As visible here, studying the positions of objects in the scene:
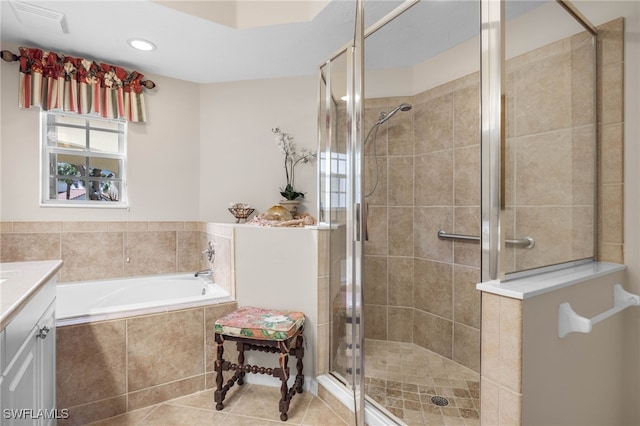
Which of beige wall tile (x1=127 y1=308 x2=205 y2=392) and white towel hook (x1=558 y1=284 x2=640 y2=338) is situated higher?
white towel hook (x1=558 y1=284 x2=640 y2=338)

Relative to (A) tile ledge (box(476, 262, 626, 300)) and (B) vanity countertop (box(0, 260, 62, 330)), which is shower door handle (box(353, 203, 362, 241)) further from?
(B) vanity countertop (box(0, 260, 62, 330))

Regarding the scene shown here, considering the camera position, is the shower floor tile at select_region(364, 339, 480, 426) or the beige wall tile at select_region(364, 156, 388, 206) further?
the beige wall tile at select_region(364, 156, 388, 206)

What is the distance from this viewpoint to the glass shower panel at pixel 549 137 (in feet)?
3.58

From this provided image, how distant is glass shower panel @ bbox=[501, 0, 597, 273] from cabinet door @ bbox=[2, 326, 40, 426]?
4.94ft

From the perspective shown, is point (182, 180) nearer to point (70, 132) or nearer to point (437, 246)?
point (70, 132)

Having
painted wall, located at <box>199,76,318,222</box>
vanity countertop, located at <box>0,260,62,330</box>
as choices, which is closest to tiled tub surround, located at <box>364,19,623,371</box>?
painted wall, located at <box>199,76,318,222</box>

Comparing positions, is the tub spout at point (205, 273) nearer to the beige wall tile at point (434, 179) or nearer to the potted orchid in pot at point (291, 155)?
the potted orchid in pot at point (291, 155)

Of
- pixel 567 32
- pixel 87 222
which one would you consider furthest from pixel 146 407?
pixel 567 32

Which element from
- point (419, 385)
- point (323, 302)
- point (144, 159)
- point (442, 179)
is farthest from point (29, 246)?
point (442, 179)

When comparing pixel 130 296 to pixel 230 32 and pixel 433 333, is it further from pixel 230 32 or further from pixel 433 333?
pixel 433 333

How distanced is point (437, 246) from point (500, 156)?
1.14 meters

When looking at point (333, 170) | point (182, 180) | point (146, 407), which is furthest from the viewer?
point (182, 180)

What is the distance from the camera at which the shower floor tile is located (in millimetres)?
1533

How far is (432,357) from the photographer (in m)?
2.01
